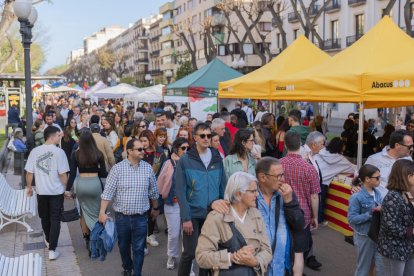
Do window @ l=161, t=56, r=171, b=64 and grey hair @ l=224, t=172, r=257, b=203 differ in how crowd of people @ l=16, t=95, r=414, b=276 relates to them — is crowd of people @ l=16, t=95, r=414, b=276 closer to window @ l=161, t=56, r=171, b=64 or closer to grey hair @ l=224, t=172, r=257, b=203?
grey hair @ l=224, t=172, r=257, b=203

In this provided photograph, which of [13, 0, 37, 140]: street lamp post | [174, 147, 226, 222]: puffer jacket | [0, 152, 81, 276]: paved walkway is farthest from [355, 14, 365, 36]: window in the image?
[174, 147, 226, 222]: puffer jacket

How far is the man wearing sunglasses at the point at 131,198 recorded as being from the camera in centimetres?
524

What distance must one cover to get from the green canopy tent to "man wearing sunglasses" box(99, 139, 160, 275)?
8.94 metres

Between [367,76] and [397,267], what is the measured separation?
2994 millimetres

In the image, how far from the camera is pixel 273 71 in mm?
10258

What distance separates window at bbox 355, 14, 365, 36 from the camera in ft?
122

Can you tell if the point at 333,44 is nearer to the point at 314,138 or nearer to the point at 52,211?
the point at 314,138

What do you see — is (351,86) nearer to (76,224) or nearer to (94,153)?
(94,153)

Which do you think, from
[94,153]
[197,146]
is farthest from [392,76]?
[94,153]

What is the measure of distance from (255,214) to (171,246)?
2864mm

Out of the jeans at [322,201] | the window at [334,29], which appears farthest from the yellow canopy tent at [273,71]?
the window at [334,29]

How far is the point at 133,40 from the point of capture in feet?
358

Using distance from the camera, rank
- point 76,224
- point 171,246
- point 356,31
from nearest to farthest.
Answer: point 171,246
point 76,224
point 356,31

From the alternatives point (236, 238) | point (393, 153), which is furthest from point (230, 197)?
point (393, 153)
